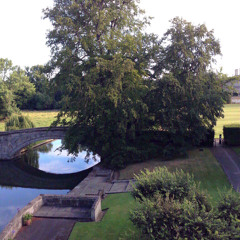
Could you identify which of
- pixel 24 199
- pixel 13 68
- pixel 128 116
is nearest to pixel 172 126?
pixel 128 116

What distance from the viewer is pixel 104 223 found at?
1278 centimetres

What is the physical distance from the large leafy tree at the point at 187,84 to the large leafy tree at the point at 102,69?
177 cm

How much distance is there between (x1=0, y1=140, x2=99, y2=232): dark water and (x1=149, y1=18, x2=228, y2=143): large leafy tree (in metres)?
11.0

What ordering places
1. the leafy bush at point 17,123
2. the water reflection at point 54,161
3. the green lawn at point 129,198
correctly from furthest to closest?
the leafy bush at point 17,123
the water reflection at point 54,161
the green lawn at point 129,198

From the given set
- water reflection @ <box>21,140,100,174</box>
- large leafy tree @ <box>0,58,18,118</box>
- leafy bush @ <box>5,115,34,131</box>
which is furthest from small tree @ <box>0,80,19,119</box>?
water reflection @ <box>21,140,100,174</box>

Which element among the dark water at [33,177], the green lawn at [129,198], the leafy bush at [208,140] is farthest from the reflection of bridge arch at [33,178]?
the leafy bush at [208,140]

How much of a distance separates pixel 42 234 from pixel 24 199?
12.5 metres

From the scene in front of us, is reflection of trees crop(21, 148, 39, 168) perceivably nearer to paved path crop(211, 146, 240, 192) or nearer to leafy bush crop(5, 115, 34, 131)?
leafy bush crop(5, 115, 34, 131)

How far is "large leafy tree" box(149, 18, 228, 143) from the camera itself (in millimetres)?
23328

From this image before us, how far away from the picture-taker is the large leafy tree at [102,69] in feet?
77.7

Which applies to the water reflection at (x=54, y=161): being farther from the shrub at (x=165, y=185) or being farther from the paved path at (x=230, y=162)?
the shrub at (x=165, y=185)

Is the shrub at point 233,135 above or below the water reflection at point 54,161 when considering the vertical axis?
above

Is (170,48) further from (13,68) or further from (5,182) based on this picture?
(13,68)

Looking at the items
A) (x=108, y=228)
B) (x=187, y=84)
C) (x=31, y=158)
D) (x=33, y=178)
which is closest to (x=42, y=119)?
(x=31, y=158)
